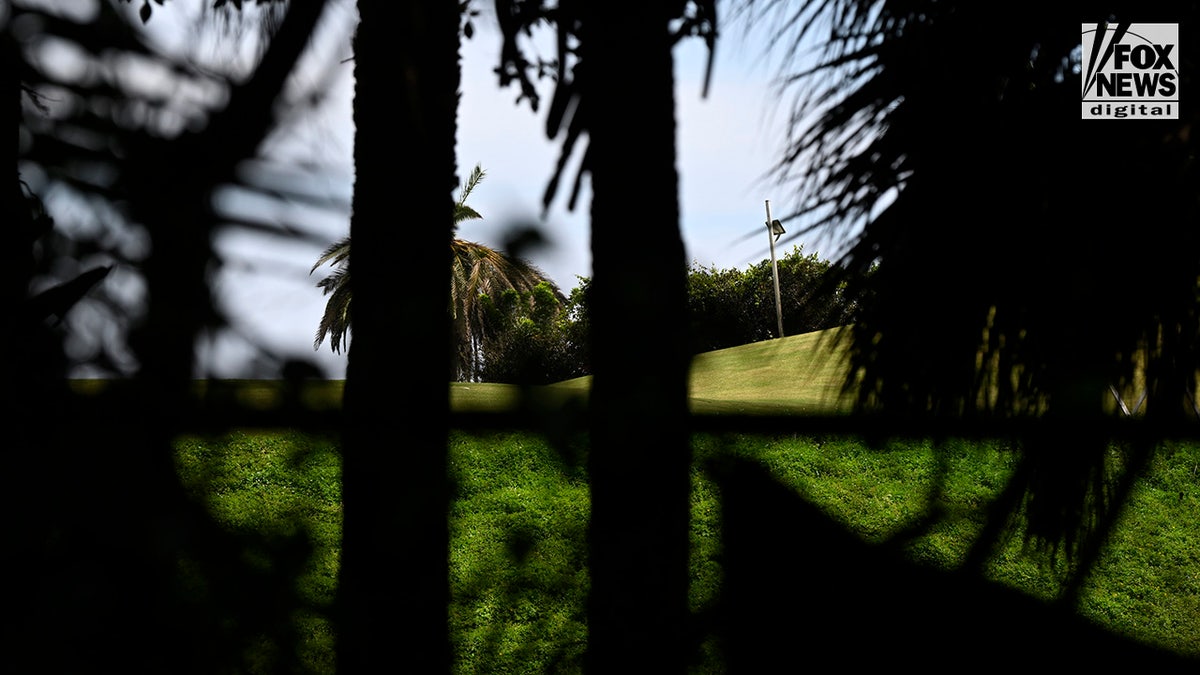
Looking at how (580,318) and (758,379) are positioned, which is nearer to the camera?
(758,379)

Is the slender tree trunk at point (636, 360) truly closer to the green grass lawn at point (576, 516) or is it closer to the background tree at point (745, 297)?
the green grass lawn at point (576, 516)

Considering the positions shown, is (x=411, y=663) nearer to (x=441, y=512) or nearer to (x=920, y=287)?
(x=441, y=512)

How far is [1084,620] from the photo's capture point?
217 inches

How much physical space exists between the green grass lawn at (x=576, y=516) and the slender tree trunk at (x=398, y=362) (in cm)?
145

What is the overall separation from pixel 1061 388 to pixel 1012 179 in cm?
98

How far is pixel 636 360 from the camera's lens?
2389 mm

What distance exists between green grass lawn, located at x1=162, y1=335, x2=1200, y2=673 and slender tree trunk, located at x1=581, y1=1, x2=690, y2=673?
1.61m

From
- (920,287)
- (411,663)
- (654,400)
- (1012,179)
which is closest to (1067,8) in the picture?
(1012,179)

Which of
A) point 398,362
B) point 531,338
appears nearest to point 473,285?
point 531,338

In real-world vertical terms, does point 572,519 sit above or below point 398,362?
below

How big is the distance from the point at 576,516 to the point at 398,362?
2.89 meters

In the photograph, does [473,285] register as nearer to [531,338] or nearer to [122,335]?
[531,338]

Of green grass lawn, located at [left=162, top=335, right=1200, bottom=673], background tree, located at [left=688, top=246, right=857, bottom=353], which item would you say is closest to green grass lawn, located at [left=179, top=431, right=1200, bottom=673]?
green grass lawn, located at [left=162, top=335, right=1200, bottom=673]

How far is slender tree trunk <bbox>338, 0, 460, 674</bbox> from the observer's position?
2521mm
